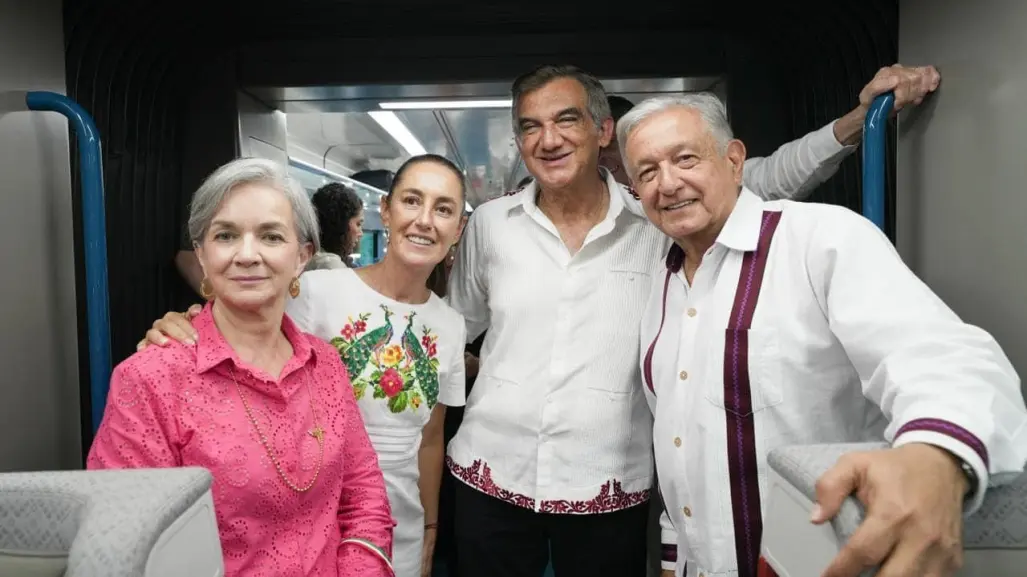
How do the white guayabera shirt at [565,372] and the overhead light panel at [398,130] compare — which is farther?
the overhead light panel at [398,130]

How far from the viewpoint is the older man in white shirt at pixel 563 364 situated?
1863 mm

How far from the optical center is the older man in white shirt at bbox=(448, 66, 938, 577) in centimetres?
186

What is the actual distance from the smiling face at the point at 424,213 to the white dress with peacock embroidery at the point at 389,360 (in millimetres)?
178

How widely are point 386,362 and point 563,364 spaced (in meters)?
0.52

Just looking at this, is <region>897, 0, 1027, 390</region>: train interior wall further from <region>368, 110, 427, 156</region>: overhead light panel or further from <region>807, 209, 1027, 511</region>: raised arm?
<region>368, 110, 427, 156</region>: overhead light panel

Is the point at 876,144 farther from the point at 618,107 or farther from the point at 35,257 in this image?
the point at 35,257

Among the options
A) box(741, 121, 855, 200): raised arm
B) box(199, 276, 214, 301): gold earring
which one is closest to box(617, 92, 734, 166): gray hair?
box(741, 121, 855, 200): raised arm

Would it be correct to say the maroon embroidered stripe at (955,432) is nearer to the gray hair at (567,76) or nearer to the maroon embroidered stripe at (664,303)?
the maroon embroidered stripe at (664,303)

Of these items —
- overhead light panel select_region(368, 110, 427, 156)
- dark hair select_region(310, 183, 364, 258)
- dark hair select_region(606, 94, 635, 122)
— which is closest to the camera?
dark hair select_region(606, 94, 635, 122)

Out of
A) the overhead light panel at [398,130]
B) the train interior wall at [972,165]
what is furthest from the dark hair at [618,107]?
the overhead light panel at [398,130]

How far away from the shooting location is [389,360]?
186 centimetres

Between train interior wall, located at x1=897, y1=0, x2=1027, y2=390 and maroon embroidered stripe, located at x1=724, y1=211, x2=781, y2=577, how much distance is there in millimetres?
533

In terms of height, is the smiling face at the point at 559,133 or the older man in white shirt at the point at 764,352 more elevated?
the smiling face at the point at 559,133

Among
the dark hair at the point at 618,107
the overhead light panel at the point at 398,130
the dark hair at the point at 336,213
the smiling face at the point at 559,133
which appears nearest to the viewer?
the smiling face at the point at 559,133
